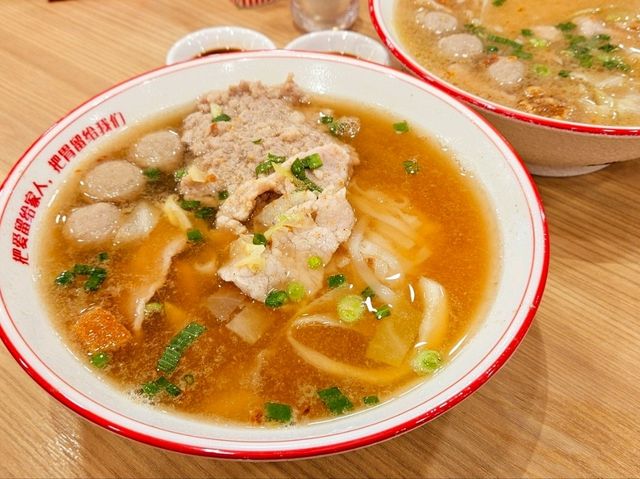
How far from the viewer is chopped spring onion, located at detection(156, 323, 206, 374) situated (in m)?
1.54

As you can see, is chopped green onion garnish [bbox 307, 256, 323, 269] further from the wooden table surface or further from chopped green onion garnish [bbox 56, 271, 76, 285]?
chopped green onion garnish [bbox 56, 271, 76, 285]

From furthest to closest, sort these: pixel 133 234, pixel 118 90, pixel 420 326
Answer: pixel 118 90, pixel 133 234, pixel 420 326

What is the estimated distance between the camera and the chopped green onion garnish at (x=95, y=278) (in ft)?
5.60

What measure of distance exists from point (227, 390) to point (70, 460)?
49cm

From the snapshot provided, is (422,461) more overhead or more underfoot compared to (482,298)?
more underfoot

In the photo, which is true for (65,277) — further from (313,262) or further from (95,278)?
(313,262)

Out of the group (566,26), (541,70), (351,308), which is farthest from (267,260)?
(566,26)

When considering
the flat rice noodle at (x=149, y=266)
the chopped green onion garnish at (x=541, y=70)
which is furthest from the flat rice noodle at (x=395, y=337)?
the chopped green onion garnish at (x=541, y=70)

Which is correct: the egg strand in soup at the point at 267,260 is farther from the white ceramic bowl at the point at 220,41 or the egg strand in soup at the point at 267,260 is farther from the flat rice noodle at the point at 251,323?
the white ceramic bowl at the point at 220,41

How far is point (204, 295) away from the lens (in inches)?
68.6

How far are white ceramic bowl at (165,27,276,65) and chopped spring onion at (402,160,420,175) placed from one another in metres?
1.13

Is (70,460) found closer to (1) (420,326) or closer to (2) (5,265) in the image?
(2) (5,265)

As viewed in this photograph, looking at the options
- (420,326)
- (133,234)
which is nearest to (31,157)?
(133,234)

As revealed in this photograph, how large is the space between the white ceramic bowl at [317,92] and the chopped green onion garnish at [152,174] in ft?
0.69
